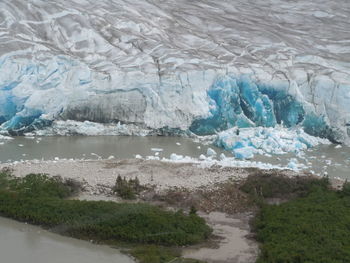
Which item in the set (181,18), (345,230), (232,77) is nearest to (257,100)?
(232,77)

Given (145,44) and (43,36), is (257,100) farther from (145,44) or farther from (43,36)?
(43,36)

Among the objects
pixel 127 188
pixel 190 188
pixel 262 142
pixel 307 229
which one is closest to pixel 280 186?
pixel 190 188

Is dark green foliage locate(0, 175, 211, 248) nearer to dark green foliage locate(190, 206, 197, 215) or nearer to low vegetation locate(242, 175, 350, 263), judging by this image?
Result: dark green foliage locate(190, 206, 197, 215)

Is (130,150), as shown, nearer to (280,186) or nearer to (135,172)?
(135,172)

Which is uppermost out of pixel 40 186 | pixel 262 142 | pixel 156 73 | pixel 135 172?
pixel 156 73

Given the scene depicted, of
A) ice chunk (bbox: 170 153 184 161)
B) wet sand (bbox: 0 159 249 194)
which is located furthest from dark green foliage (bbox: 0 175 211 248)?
ice chunk (bbox: 170 153 184 161)
